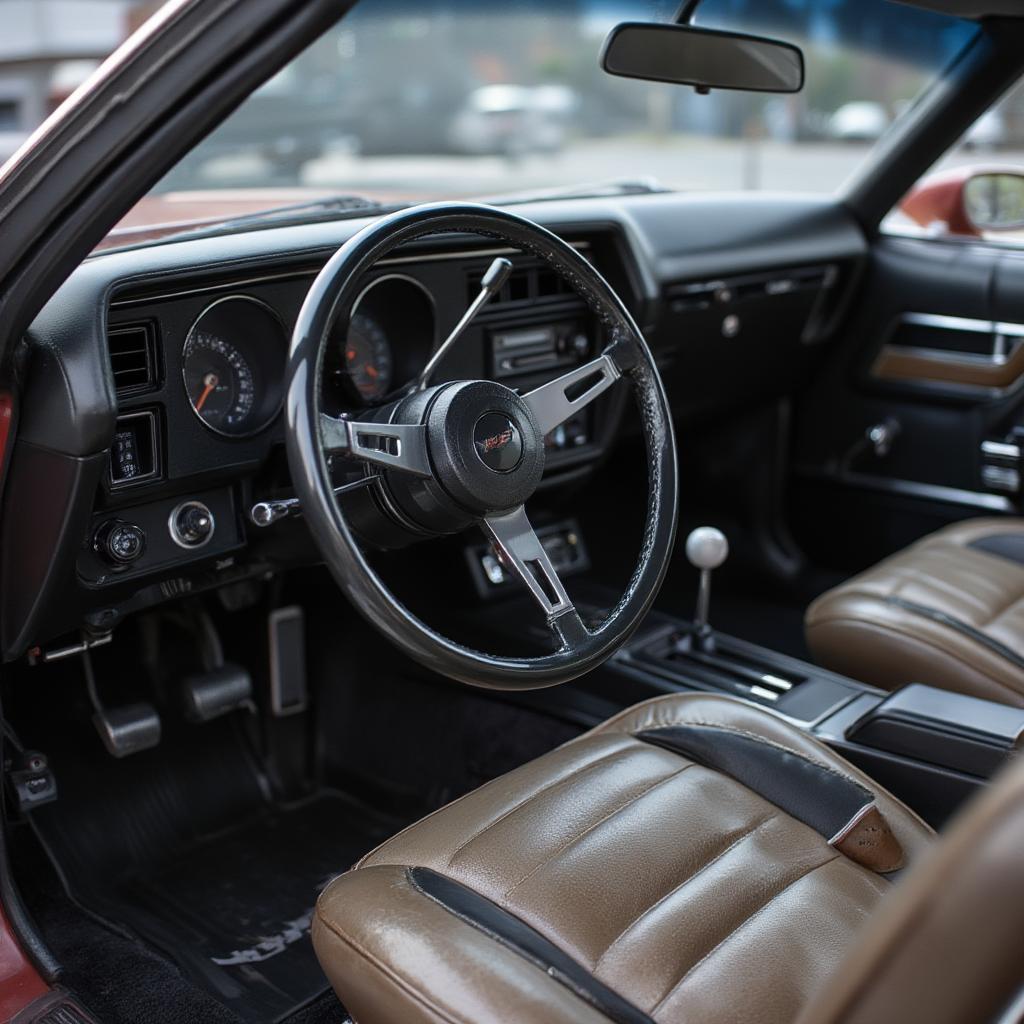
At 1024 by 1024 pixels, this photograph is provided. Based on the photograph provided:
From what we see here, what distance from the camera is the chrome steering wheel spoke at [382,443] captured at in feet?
4.71

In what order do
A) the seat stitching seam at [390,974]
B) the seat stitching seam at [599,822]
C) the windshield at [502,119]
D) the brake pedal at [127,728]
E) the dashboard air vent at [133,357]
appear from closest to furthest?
the seat stitching seam at [390,974]
the seat stitching seam at [599,822]
the dashboard air vent at [133,357]
the brake pedal at [127,728]
the windshield at [502,119]

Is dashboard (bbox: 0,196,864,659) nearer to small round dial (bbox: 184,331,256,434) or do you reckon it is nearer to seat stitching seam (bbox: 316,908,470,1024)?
small round dial (bbox: 184,331,256,434)

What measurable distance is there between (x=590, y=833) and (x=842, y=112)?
693 centimetres

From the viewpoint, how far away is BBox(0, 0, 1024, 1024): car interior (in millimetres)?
1369

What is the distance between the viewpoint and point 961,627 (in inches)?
86.0

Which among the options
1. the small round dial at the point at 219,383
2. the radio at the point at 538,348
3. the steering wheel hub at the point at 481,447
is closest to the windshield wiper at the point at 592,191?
the radio at the point at 538,348

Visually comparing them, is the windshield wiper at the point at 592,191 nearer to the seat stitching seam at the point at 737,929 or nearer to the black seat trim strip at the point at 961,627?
the black seat trim strip at the point at 961,627

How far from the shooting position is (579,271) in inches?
67.1

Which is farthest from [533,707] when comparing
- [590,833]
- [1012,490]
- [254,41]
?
[254,41]

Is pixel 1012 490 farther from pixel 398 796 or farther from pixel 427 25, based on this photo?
pixel 427 25

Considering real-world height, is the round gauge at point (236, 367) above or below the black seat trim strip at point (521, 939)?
above

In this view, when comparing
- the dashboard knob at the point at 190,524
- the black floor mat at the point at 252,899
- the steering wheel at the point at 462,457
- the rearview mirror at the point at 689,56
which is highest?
the rearview mirror at the point at 689,56

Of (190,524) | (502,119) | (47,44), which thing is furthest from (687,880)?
(502,119)

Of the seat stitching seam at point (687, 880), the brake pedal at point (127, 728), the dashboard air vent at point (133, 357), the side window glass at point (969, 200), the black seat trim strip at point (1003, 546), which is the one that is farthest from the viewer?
the side window glass at point (969, 200)
